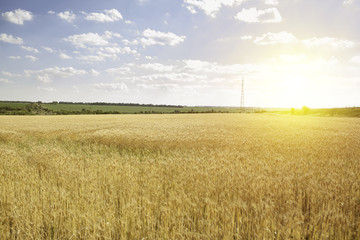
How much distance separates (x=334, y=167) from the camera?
6.49 m

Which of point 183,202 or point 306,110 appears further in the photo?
point 306,110

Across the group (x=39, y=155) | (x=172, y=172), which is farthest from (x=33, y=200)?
(x=39, y=155)

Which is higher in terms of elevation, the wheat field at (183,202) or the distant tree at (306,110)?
the distant tree at (306,110)

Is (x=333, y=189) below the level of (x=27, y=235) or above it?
above

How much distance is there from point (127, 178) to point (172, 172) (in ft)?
4.34

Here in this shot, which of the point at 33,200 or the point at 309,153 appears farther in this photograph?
the point at 309,153

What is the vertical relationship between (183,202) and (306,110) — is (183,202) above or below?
below

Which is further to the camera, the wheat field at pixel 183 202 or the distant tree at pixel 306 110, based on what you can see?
the distant tree at pixel 306 110

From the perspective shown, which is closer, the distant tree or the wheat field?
the wheat field

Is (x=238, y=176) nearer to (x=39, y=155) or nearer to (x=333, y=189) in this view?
(x=333, y=189)

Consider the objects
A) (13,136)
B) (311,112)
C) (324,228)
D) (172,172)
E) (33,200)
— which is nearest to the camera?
(324,228)

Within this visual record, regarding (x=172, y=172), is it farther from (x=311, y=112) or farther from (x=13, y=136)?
(x=311, y=112)

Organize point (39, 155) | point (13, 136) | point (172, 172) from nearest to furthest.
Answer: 1. point (172, 172)
2. point (39, 155)
3. point (13, 136)

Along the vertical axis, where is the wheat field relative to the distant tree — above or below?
below
